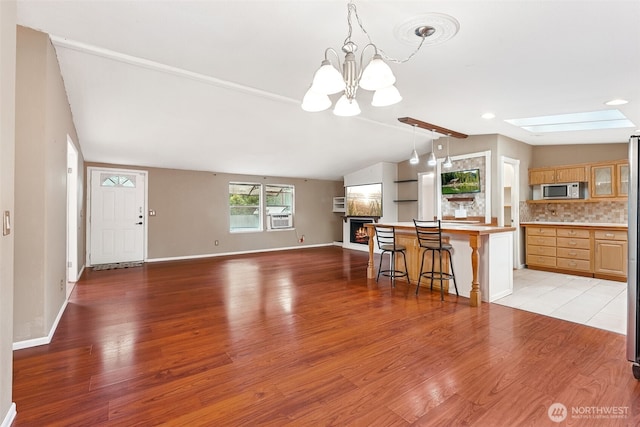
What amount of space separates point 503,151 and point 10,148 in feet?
20.3

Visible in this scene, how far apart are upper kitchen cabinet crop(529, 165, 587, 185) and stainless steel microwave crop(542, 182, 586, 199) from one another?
11cm

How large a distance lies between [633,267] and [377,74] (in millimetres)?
2124

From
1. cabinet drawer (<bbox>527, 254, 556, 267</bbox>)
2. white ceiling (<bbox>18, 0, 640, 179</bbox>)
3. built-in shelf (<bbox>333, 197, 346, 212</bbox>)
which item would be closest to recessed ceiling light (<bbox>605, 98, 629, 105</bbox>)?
white ceiling (<bbox>18, 0, 640, 179</bbox>)

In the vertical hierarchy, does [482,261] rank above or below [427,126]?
below

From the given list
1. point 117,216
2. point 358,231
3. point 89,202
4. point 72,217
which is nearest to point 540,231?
point 358,231

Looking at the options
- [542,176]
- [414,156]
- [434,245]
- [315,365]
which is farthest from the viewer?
[542,176]

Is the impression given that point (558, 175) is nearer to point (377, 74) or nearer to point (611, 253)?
point (611, 253)

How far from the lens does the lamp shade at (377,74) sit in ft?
5.73

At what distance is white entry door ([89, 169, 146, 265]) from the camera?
242 inches

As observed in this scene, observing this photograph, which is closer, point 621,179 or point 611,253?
point 611,253

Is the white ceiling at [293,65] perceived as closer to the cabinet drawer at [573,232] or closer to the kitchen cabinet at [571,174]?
the kitchen cabinet at [571,174]

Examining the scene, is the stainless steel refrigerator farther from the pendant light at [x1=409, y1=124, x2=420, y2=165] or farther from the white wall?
the white wall

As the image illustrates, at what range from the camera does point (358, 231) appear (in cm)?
857

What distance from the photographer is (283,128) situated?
17.5 ft
